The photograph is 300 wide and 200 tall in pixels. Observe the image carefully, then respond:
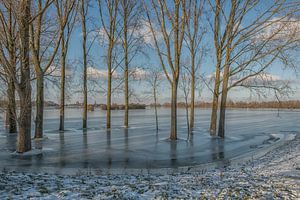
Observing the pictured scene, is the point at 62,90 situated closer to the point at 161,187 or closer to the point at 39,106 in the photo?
the point at 39,106

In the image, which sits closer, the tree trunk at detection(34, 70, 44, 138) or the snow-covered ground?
the snow-covered ground


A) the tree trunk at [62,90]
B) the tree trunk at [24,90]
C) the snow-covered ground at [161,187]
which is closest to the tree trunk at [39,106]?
the tree trunk at [24,90]

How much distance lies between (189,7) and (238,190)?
13.3m

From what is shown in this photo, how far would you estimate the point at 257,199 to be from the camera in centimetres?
502

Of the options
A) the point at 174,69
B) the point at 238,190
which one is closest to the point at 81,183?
the point at 238,190

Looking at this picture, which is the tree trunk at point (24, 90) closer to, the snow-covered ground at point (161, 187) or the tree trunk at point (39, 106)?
the tree trunk at point (39, 106)

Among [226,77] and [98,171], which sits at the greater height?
[226,77]

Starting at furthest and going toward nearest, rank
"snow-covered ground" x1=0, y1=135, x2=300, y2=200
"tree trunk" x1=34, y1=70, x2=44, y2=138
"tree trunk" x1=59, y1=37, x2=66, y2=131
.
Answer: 1. "tree trunk" x1=59, y1=37, x2=66, y2=131
2. "tree trunk" x1=34, y1=70, x2=44, y2=138
3. "snow-covered ground" x1=0, y1=135, x2=300, y2=200

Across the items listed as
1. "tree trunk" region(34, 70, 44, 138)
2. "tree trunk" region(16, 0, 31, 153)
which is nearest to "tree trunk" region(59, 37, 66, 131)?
"tree trunk" region(34, 70, 44, 138)

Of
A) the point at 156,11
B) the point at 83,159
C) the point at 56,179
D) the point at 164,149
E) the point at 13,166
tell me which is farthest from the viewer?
the point at 156,11

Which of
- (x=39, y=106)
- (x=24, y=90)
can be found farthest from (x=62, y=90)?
(x=24, y=90)

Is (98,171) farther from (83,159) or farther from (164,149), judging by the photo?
(164,149)

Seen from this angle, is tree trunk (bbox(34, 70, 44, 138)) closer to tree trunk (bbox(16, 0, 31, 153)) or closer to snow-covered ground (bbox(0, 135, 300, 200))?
tree trunk (bbox(16, 0, 31, 153))

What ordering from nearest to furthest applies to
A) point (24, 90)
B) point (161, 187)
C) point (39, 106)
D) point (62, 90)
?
point (161, 187) → point (24, 90) → point (39, 106) → point (62, 90)
